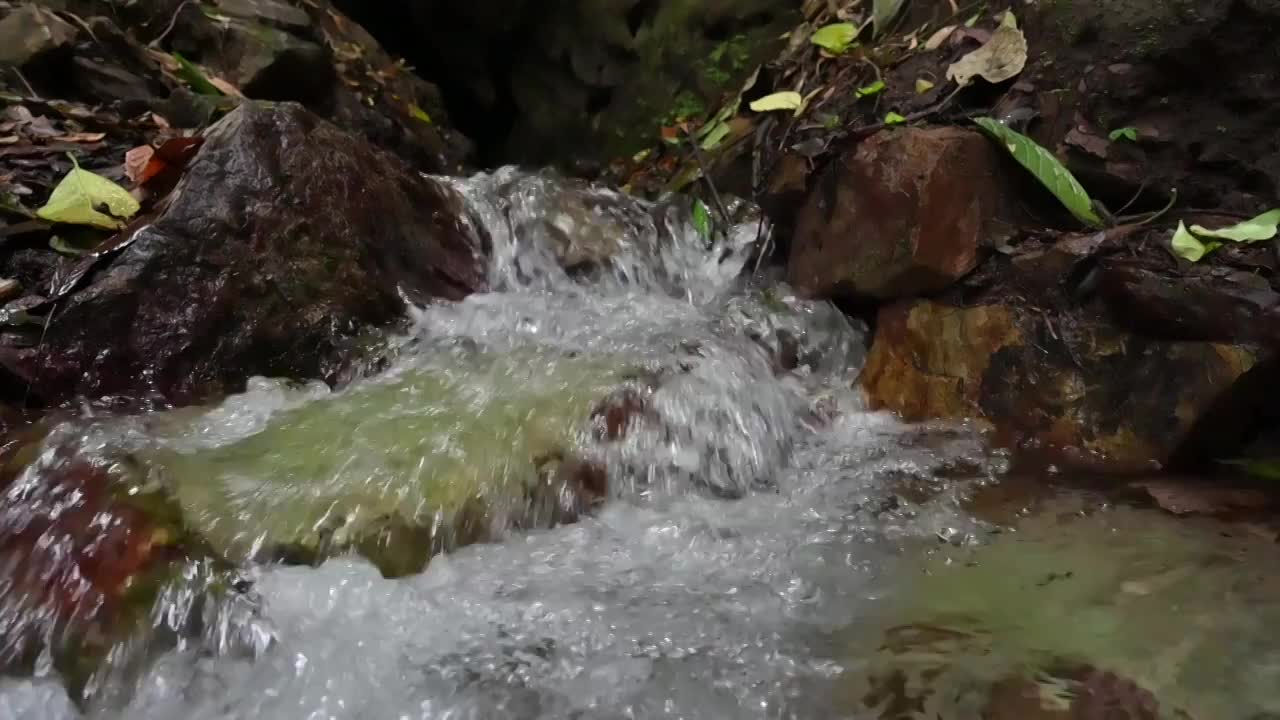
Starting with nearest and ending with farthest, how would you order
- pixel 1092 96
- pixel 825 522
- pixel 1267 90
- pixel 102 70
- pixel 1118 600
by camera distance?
1. pixel 1118 600
2. pixel 825 522
3. pixel 1267 90
4. pixel 1092 96
5. pixel 102 70

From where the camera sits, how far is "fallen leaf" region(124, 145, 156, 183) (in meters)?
2.75

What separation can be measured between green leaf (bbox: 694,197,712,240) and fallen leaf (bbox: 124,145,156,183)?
7.39 feet

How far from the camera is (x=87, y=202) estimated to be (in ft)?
8.45

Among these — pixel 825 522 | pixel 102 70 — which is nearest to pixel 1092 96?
pixel 825 522

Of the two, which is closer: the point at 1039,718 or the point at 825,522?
the point at 1039,718

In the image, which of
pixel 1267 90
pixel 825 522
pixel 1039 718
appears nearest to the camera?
pixel 1039 718

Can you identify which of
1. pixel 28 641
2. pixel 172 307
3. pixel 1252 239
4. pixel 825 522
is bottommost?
pixel 825 522

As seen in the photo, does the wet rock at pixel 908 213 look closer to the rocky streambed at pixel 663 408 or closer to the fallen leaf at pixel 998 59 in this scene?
the rocky streambed at pixel 663 408

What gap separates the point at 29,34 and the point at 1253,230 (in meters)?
4.41

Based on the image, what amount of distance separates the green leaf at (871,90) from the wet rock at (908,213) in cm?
54

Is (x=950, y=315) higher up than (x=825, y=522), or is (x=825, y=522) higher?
(x=950, y=315)

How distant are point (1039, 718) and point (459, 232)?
295cm

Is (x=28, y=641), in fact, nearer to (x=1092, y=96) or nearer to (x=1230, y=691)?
(x=1230, y=691)

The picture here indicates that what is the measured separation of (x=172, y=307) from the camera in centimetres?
244
